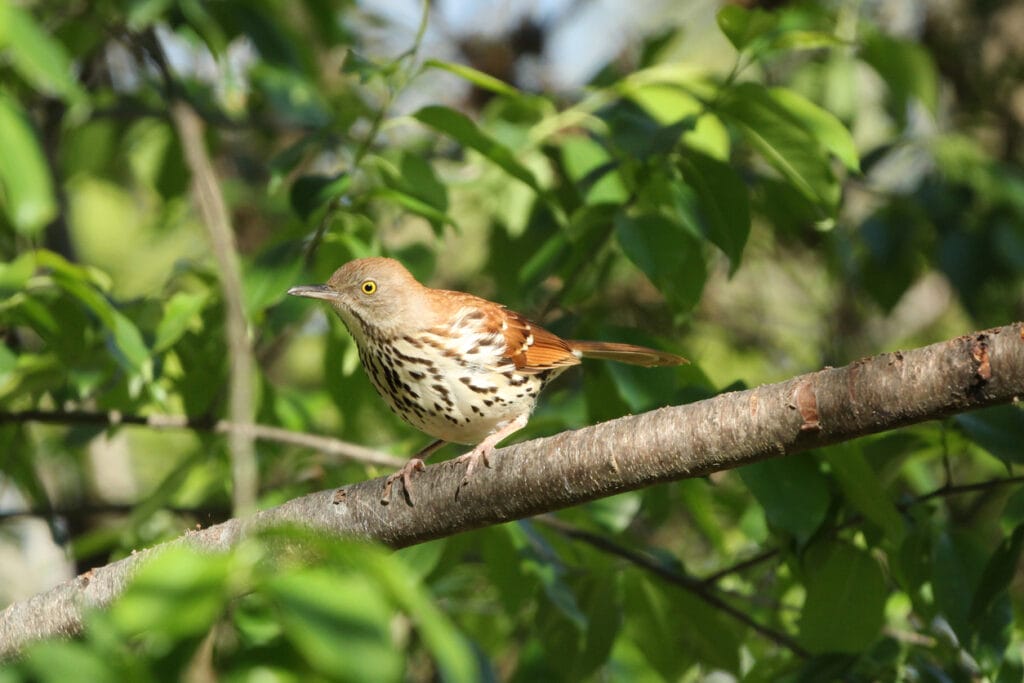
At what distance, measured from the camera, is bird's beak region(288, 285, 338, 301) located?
3572 mm

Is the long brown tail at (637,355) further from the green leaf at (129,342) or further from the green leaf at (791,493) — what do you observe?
the green leaf at (129,342)

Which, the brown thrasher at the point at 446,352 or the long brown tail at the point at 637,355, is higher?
the long brown tail at the point at 637,355

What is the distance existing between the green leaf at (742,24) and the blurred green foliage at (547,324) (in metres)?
0.01

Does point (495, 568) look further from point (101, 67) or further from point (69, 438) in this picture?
point (101, 67)

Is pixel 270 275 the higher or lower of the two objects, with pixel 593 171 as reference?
lower

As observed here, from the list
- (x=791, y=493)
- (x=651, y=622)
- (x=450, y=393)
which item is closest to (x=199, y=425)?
(x=450, y=393)

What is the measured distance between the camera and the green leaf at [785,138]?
3.25 meters

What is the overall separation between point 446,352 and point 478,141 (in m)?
0.77

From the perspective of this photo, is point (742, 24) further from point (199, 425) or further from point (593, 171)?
point (199, 425)

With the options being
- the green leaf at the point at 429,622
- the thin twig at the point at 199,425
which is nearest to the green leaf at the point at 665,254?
the thin twig at the point at 199,425

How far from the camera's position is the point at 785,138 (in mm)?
3281

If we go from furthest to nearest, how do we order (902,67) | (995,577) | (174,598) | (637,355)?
(902,67), (637,355), (995,577), (174,598)

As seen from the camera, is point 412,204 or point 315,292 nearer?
point 412,204

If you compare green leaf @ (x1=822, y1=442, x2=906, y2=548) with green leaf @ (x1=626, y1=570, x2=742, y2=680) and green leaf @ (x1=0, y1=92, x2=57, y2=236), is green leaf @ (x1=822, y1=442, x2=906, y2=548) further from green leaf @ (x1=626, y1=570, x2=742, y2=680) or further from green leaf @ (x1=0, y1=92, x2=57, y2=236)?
green leaf @ (x1=0, y1=92, x2=57, y2=236)
